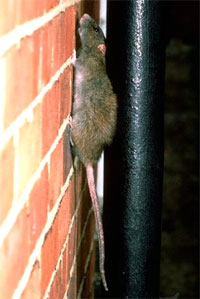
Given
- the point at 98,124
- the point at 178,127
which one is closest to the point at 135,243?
the point at 98,124

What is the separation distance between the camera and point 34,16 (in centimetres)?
110

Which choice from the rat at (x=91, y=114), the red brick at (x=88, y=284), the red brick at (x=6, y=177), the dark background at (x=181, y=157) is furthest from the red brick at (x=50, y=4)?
the dark background at (x=181, y=157)

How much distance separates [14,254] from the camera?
98 centimetres

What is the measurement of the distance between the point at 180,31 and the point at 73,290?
262cm

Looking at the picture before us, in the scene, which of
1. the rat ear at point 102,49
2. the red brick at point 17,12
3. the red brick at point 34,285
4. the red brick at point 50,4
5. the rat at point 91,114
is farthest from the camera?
the rat ear at point 102,49

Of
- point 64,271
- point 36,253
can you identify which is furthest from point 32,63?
point 64,271

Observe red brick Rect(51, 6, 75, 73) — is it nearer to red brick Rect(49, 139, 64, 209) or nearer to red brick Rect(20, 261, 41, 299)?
red brick Rect(49, 139, 64, 209)

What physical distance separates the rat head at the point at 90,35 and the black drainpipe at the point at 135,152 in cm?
10

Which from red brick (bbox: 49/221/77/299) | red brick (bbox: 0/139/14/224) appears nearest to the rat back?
red brick (bbox: 49/221/77/299)

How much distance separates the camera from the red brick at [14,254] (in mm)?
916

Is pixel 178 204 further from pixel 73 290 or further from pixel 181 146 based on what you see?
pixel 73 290

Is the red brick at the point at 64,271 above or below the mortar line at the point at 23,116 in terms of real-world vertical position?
below

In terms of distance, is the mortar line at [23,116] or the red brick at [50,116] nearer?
the mortar line at [23,116]

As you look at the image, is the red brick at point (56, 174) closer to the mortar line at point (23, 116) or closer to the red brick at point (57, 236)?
the red brick at point (57, 236)
